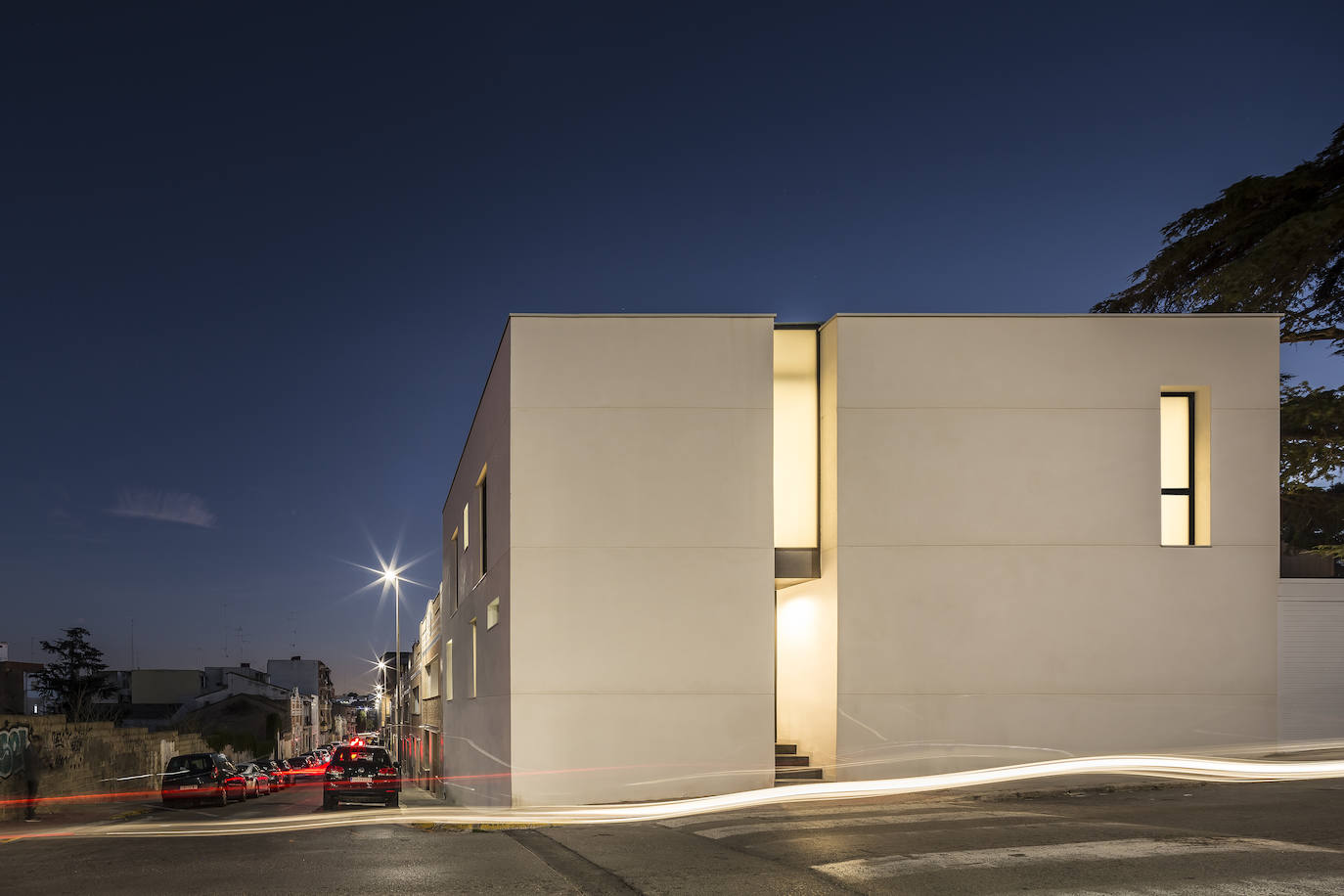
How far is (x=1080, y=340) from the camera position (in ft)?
54.9

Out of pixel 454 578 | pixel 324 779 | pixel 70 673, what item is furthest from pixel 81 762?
pixel 70 673

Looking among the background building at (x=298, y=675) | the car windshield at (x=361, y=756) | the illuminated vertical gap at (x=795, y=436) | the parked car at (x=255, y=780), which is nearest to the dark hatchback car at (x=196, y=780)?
the parked car at (x=255, y=780)

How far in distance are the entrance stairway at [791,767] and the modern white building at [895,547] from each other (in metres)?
0.33

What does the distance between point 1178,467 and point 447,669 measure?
887 inches

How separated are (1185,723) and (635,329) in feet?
34.4

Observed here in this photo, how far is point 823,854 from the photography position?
9.52m

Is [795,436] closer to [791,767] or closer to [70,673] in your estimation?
[791,767]

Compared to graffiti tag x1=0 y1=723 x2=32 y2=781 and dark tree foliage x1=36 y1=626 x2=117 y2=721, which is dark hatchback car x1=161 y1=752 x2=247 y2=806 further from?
dark tree foliage x1=36 y1=626 x2=117 y2=721

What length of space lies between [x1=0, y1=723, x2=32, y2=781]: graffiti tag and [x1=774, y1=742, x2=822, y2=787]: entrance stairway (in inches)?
667

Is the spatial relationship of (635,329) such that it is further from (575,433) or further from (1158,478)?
(1158,478)

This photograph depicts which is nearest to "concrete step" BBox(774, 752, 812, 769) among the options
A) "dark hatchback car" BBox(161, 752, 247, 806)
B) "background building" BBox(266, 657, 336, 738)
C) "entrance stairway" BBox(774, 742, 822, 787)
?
"entrance stairway" BBox(774, 742, 822, 787)

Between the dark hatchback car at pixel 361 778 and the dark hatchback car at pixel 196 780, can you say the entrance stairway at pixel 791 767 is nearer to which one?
the dark hatchback car at pixel 361 778

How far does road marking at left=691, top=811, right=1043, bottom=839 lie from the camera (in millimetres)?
11539

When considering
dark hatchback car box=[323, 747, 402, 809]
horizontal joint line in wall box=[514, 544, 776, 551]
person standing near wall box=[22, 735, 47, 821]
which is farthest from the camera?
dark hatchback car box=[323, 747, 402, 809]
